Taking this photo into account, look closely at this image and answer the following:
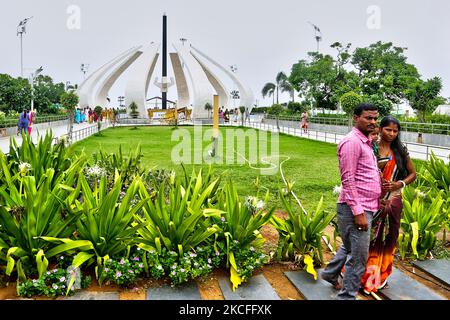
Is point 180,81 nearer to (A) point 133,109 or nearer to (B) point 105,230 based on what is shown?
(A) point 133,109

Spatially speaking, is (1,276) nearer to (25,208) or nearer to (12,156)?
(25,208)

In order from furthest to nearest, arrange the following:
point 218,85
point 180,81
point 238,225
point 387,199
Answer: point 218,85 < point 180,81 < point 238,225 < point 387,199

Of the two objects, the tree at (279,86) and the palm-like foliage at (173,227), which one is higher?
the tree at (279,86)

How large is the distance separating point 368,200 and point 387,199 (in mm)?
257

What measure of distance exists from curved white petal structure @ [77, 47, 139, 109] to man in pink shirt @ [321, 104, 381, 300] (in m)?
49.7

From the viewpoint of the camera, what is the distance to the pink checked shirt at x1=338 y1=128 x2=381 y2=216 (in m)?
2.80

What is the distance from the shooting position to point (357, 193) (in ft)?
9.32

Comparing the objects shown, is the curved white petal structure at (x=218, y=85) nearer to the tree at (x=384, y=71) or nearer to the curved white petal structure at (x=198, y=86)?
the curved white petal structure at (x=198, y=86)

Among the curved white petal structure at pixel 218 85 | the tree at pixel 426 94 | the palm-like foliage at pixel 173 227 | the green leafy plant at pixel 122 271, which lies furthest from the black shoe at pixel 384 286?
the curved white petal structure at pixel 218 85

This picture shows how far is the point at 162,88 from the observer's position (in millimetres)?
49125

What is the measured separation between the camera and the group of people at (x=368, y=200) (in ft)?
9.29

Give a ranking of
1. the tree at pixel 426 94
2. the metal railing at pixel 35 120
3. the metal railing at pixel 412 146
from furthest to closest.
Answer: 1. the tree at pixel 426 94
2. the metal railing at pixel 35 120
3. the metal railing at pixel 412 146

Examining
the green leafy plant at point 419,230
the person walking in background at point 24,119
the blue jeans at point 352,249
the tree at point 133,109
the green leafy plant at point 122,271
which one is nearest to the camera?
the blue jeans at point 352,249

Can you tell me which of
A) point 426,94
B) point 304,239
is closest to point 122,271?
point 304,239
